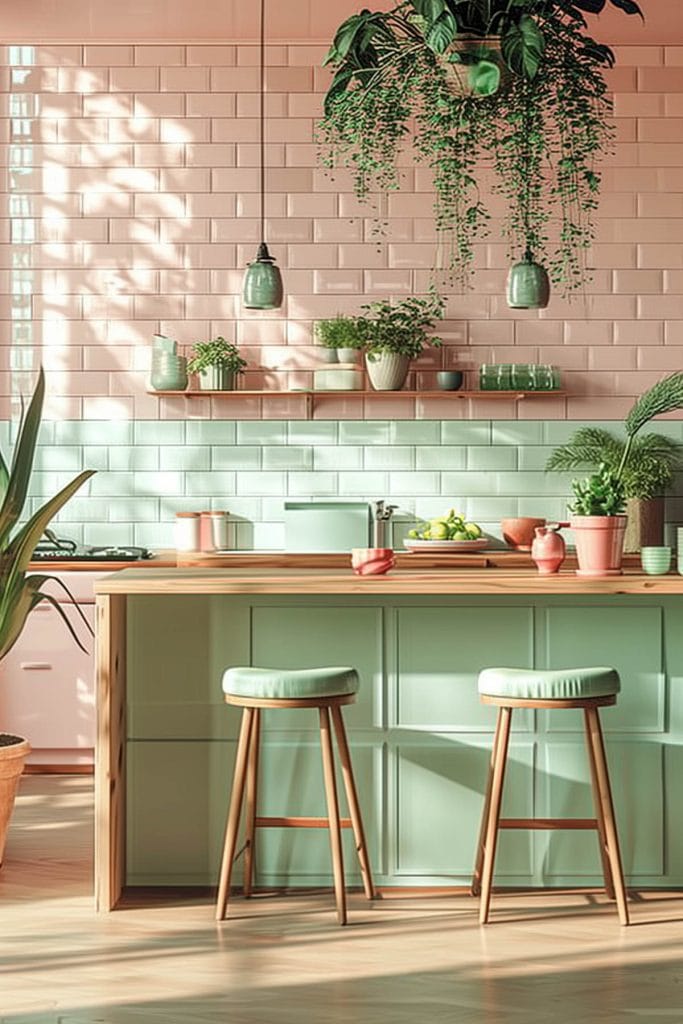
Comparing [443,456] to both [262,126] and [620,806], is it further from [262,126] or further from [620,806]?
[620,806]

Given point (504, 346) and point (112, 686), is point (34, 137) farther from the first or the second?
point (112, 686)

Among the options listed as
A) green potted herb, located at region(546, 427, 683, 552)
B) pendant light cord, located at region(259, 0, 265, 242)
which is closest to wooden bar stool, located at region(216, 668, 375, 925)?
green potted herb, located at region(546, 427, 683, 552)

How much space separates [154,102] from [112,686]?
3.69 m

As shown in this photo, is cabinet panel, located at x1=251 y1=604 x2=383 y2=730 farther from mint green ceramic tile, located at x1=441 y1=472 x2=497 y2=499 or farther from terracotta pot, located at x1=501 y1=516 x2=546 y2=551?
mint green ceramic tile, located at x1=441 y1=472 x2=497 y2=499

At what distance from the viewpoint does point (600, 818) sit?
4426 millimetres

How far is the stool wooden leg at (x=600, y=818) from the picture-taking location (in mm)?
4344

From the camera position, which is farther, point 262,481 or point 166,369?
point 262,481

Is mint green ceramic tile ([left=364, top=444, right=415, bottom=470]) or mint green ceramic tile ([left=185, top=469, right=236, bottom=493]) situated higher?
mint green ceramic tile ([left=364, top=444, right=415, bottom=470])

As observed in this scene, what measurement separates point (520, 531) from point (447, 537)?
0.46m

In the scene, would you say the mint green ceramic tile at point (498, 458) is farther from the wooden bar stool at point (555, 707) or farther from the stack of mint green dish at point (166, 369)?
the wooden bar stool at point (555, 707)

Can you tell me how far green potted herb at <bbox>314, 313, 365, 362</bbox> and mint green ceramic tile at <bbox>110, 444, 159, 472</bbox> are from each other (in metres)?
1.03

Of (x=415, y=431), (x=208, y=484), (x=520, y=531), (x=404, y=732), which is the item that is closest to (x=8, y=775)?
(x=404, y=732)

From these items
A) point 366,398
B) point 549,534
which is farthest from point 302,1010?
point 366,398

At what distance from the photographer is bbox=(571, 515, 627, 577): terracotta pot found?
4.61m
